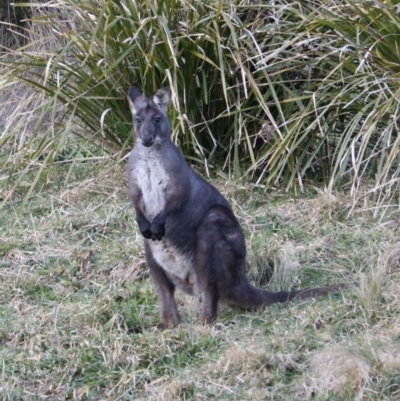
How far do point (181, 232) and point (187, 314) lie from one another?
1.67ft

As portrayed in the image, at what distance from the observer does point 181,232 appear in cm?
530

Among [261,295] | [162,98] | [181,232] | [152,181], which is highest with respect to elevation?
[162,98]

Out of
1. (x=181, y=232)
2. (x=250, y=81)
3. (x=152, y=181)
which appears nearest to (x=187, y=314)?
(x=181, y=232)

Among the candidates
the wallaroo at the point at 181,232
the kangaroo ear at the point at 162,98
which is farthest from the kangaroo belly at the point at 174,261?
the kangaroo ear at the point at 162,98

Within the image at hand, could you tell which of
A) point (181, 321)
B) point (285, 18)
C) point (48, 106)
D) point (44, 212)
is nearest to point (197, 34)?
point (285, 18)

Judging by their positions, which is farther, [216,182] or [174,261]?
[216,182]

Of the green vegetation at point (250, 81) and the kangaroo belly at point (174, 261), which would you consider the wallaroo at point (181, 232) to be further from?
the green vegetation at point (250, 81)

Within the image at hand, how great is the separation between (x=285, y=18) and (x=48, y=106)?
5.98 feet

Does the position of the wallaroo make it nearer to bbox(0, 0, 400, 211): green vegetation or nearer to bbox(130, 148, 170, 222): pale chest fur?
bbox(130, 148, 170, 222): pale chest fur

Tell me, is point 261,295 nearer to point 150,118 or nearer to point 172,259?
point 172,259

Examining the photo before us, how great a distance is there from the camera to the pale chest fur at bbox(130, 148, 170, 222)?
538cm

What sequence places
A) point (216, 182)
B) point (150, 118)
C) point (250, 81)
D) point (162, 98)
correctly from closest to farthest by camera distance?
point (150, 118)
point (162, 98)
point (250, 81)
point (216, 182)

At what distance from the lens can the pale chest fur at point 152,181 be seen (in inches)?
212

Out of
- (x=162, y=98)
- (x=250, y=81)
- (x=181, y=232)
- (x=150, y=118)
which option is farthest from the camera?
(x=250, y=81)
